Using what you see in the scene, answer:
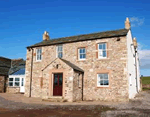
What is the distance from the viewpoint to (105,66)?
1517 cm

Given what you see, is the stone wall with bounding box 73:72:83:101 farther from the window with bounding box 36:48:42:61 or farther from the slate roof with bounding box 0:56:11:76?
the slate roof with bounding box 0:56:11:76

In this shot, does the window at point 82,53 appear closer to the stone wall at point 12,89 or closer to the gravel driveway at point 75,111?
the gravel driveway at point 75,111

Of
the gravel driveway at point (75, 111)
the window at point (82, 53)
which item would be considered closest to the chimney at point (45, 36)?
the window at point (82, 53)

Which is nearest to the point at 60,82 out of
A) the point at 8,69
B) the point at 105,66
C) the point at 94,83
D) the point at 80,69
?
the point at 80,69

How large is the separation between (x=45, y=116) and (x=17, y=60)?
23.1m

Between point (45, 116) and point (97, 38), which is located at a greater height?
point (97, 38)

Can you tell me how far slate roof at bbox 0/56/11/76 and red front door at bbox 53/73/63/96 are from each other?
489 inches

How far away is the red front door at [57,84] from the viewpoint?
600 inches

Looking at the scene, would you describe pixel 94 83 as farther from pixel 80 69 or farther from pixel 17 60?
pixel 17 60

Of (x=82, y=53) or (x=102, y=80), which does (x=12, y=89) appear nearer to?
(x=82, y=53)

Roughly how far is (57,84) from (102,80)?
458 centimetres

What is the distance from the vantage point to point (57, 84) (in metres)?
15.5

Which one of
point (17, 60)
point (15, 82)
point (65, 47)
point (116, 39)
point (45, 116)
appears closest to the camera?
point (45, 116)

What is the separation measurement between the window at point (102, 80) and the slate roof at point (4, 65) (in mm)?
16202
